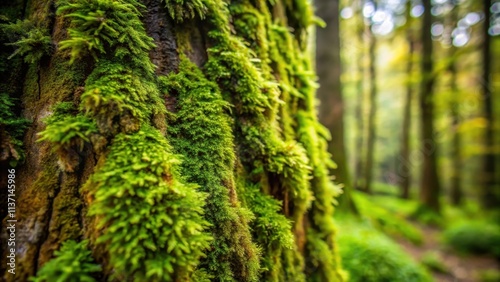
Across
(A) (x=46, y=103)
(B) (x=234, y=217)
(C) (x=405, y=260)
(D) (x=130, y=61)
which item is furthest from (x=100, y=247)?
(C) (x=405, y=260)

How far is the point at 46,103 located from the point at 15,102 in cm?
21

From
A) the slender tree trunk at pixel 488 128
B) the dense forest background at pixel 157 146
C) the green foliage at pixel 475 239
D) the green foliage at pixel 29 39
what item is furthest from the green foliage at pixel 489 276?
the green foliage at pixel 29 39

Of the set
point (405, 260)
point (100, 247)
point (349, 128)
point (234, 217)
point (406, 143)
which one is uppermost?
point (349, 128)

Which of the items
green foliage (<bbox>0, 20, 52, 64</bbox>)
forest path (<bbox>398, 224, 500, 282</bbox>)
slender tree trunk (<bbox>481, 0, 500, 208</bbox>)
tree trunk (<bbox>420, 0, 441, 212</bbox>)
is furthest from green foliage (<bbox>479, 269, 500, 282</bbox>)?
green foliage (<bbox>0, 20, 52, 64</bbox>)

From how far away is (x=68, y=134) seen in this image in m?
1.23

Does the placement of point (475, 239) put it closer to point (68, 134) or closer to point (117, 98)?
point (117, 98)

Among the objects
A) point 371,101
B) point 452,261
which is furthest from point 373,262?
point 371,101

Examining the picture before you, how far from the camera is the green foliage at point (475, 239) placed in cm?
770

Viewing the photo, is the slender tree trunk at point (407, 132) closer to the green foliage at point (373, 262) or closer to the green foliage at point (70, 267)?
the green foliage at point (373, 262)

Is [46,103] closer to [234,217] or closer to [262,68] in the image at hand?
[234,217]

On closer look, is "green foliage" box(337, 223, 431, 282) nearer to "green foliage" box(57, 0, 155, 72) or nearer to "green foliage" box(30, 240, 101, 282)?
"green foliage" box(30, 240, 101, 282)

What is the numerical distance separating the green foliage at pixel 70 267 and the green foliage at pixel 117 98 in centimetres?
55

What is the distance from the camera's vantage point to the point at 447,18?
41.1ft

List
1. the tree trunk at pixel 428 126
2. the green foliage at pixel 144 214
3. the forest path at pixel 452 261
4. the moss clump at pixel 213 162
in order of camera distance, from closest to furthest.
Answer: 1. the green foliage at pixel 144 214
2. the moss clump at pixel 213 162
3. the forest path at pixel 452 261
4. the tree trunk at pixel 428 126
